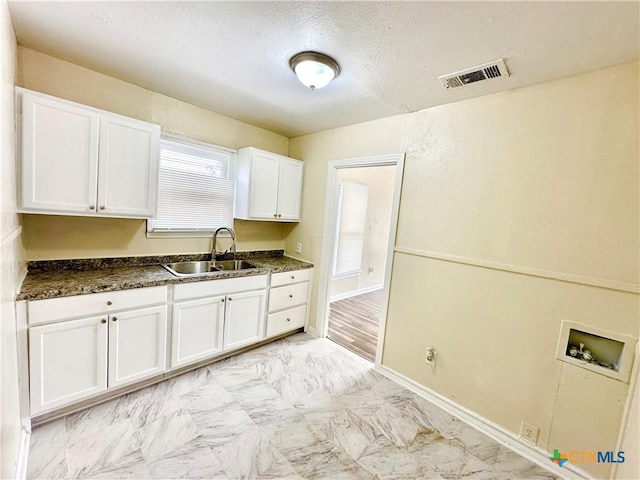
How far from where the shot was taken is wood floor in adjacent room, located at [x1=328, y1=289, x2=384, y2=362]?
3.17 metres

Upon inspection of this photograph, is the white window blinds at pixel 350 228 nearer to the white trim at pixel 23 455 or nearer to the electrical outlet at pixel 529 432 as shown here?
the electrical outlet at pixel 529 432

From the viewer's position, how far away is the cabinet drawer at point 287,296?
115 inches

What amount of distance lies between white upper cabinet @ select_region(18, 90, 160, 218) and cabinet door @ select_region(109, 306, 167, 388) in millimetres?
784

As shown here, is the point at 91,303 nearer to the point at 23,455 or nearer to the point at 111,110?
the point at 23,455

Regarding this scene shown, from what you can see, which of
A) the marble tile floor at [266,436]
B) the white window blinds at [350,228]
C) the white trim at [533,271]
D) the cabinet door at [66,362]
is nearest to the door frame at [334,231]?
the white trim at [533,271]

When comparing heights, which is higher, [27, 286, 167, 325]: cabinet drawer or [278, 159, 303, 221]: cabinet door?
[278, 159, 303, 221]: cabinet door

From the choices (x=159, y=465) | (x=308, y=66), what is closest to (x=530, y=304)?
(x=308, y=66)

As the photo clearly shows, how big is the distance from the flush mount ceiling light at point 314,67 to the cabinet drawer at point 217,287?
1.77 metres

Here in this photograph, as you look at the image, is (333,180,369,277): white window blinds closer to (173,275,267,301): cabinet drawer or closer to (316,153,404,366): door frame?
(316,153,404,366): door frame

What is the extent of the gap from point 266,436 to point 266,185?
2289 millimetres

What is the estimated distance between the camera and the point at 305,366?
2652 millimetres

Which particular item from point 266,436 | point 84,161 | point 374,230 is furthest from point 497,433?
point 374,230

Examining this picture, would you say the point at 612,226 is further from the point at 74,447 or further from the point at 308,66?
the point at 74,447

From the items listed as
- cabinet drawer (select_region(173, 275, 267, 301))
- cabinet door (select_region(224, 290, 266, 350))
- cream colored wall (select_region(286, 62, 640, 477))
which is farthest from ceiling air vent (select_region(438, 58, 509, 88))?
cabinet door (select_region(224, 290, 266, 350))
